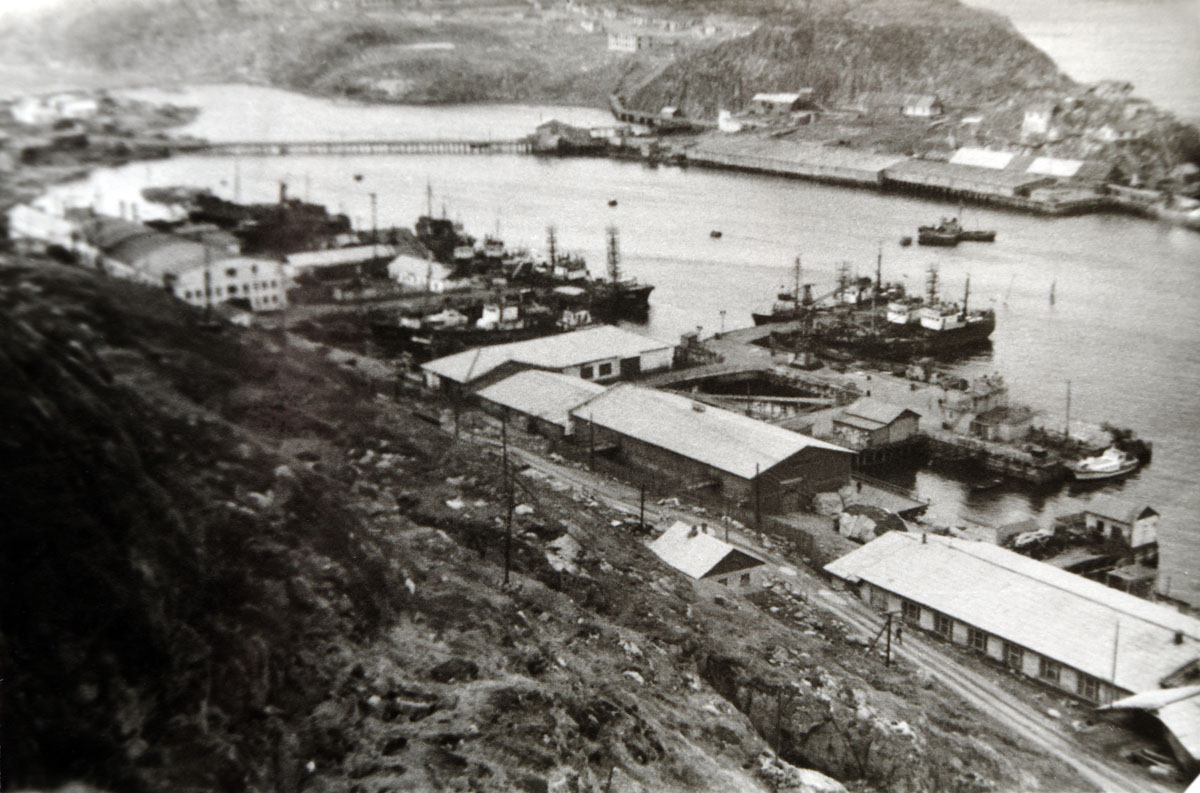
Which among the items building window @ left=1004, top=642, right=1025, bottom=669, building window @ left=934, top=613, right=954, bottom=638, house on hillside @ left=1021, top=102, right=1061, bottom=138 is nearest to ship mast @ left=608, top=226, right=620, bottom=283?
house on hillside @ left=1021, top=102, right=1061, bottom=138

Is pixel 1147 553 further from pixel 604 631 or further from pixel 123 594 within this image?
pixel 123 594

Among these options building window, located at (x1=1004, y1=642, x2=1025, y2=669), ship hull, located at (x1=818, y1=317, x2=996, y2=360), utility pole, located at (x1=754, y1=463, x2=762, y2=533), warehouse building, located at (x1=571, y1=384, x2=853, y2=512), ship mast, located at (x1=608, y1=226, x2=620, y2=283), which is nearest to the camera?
building window, located at (x1=1004, y1=642, x2=1025, y2=669)

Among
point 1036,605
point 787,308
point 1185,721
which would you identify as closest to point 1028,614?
point 1036,605

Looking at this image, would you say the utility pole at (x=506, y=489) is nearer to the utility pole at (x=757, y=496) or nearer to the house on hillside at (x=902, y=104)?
the utility pole at (x=757, y=496)

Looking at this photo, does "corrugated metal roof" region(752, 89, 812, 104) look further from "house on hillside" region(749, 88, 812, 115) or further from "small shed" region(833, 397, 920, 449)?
"small shed" region(833, 397, 920, 449)

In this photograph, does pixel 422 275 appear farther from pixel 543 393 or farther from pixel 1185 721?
pixel 1185 721

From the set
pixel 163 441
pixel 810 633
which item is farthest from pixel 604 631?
pixel 163 441

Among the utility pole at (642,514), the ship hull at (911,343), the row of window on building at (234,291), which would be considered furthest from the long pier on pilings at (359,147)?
the ship hull at (911,343)
